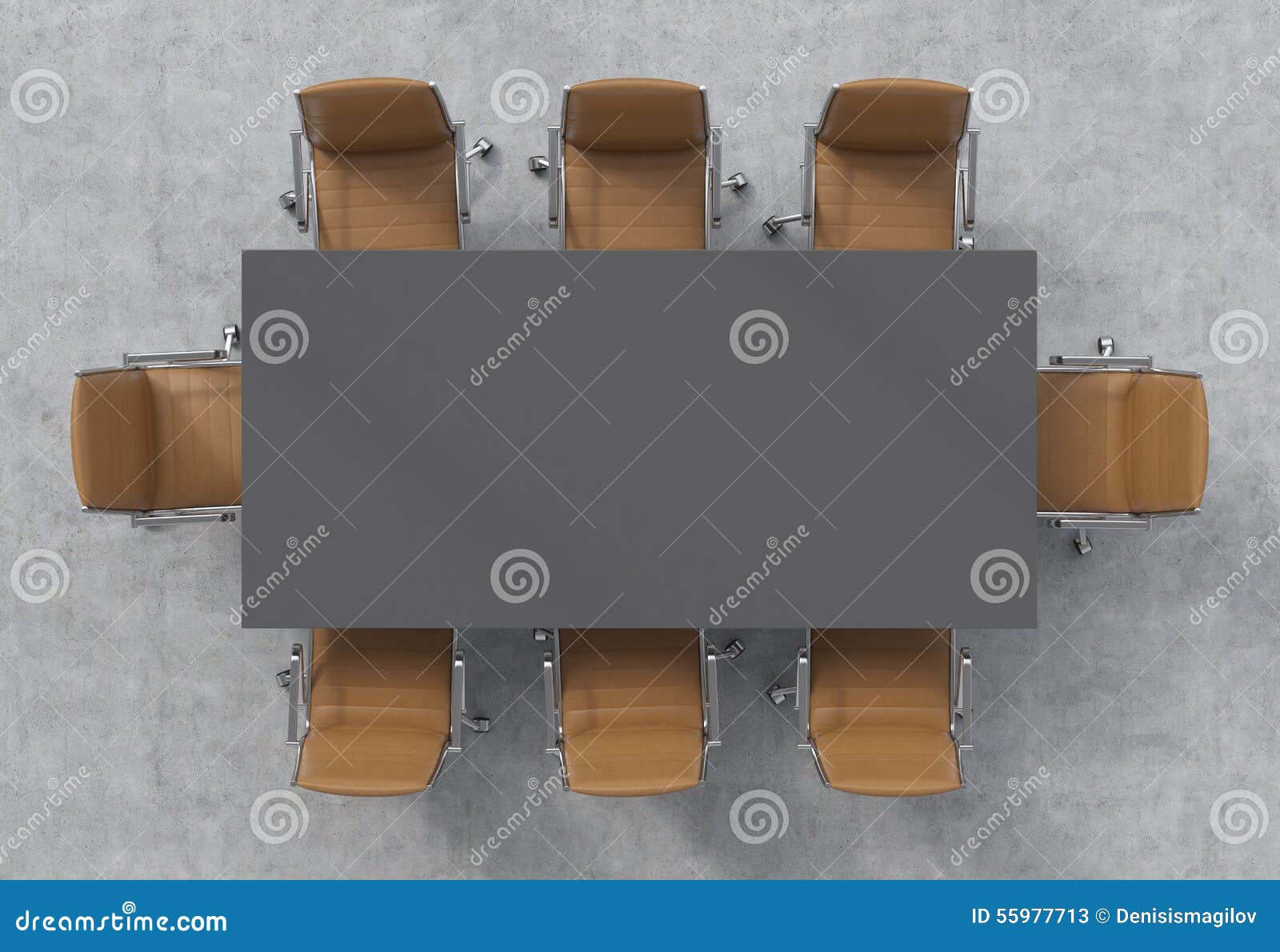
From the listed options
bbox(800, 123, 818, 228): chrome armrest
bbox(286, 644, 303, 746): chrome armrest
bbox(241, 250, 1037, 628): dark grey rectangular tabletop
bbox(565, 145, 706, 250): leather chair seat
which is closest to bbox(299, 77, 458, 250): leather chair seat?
bbox(241, 250, 1037, 628): dark grey rectangular tabletop

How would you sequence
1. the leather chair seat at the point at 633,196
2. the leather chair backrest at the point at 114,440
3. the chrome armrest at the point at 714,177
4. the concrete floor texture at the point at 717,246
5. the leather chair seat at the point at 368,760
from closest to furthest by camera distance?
the leather chair backrest at the point at 114,440 → the leather chair seat at the point at 368,760 → the chrome armrest at the point at 714,177 → the leather chair seat at the point at 633,196 → the concrete floor texture at the point at 717,246

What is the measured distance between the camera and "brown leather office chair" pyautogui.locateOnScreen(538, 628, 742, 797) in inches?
126

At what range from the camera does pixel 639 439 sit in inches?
118

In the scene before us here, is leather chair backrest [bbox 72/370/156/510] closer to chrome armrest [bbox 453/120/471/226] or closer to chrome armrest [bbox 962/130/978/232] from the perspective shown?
chrome armrest [bbox 453/120/471/226]

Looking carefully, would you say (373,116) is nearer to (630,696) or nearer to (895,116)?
(895,116)

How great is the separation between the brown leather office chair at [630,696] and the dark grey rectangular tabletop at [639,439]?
1.07 feet

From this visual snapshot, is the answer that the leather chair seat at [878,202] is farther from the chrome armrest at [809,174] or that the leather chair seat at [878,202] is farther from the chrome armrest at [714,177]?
the chrome armrest at [714,177]

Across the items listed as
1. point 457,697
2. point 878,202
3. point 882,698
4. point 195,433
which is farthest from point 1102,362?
point 195,433

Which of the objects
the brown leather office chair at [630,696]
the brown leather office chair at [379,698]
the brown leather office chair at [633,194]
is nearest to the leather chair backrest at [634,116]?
the brown leather office chair at [633,194]

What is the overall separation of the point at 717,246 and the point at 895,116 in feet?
3.09

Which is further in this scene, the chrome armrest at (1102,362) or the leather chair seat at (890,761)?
the chrome armrest at (1102,362)

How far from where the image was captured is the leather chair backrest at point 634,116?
9.77 ft

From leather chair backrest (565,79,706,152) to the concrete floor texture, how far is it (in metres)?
0.60
